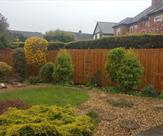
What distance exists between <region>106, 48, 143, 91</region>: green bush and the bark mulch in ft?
7.25

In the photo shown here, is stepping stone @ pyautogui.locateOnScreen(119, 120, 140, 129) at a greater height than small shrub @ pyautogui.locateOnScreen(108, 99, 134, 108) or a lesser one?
lesser

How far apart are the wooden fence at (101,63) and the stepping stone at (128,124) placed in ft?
19.1

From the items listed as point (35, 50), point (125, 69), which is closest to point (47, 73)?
point (35, 50)

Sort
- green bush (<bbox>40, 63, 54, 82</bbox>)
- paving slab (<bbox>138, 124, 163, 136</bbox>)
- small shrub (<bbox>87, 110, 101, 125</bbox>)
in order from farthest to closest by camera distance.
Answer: green bush (<bbox>40, 63, 54, 82</bbox>) → small shrub (<bbox>87, 110, 101, 125</bbox>) → paving slab (<bbox>138, 124, 163, 136</bbox>)

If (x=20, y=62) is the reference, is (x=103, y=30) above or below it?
above

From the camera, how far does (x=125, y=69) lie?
13195 mm

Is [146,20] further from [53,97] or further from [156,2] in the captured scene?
[53,97]

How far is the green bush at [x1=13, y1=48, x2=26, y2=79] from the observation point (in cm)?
1980

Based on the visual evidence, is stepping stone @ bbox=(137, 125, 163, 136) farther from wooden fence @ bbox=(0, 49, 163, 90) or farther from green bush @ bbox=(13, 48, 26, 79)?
green bush @ bbox=(13, 48, 26, 79)

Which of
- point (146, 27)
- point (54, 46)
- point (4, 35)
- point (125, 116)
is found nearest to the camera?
point (125, 116)

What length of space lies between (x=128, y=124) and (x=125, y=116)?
2.68 ft

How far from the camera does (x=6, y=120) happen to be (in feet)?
15.6

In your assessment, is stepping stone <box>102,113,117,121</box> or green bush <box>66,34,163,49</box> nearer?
stepping stone <box>102,113,117,121</box>

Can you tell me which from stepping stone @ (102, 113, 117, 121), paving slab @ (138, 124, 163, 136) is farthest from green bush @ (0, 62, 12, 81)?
paving slab @ (138, 124, 163, 136)
